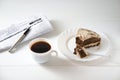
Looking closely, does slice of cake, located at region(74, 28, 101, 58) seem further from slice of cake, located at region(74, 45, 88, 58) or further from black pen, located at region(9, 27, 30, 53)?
black pen, located at region(9, 27, 30, 53)

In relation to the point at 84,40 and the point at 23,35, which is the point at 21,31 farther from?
the point at 84,40

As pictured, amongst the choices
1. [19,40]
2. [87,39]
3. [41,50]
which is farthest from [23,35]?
[87,39]

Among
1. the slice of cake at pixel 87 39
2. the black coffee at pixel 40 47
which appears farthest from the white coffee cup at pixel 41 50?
the slice of cake at pixel 87 39

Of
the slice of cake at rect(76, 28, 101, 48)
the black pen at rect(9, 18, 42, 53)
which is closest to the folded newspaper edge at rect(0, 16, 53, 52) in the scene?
the black pen at rect(9, 18, 42, 53)

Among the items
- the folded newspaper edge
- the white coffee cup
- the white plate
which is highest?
the folded newspaper edge

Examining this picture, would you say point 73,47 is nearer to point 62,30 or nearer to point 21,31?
point 62,30

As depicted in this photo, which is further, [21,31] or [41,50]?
[21,31]

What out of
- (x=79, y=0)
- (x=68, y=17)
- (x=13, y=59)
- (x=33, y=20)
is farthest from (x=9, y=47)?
(x=79, y=0)
